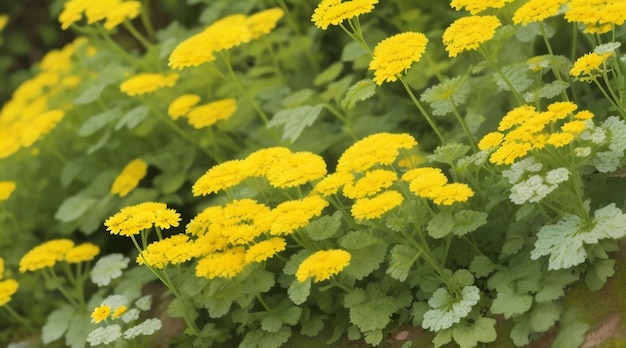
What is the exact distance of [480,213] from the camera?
2.54 metres

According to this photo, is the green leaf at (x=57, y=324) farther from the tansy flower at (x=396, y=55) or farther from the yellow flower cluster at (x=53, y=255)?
the tansy flower at (x=396, y=55)

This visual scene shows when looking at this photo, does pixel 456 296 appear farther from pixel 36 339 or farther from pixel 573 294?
pixel 36 339

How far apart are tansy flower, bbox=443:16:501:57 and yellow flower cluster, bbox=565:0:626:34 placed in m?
0.22

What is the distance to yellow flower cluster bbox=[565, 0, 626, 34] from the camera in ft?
8.19

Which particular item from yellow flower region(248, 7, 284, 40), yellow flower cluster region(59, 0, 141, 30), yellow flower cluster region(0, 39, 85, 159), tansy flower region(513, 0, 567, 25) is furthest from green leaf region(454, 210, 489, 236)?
yellow flower cluster region(0, 39, 85, 159)

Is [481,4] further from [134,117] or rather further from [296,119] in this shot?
[134,117]

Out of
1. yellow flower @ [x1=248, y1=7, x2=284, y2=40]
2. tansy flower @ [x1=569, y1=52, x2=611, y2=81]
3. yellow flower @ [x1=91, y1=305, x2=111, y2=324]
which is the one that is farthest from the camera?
yellow flower @ [x1=248, y1=7, x2=284, y2=40]

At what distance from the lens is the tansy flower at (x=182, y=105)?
340cm

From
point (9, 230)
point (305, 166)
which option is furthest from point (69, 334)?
point (305, 166)

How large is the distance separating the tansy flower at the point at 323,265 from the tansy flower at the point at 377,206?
4.7 inches

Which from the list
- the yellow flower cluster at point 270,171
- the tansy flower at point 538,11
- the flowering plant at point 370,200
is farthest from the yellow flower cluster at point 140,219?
the tansy flower at point 538,11

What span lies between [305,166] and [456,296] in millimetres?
568

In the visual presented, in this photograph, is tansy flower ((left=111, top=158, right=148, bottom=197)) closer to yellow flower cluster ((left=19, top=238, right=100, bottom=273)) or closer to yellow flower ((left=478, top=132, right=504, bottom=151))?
yellow flower cluster ((left=19, top=238, right=100, bottom=273))

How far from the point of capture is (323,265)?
2.47 meters
